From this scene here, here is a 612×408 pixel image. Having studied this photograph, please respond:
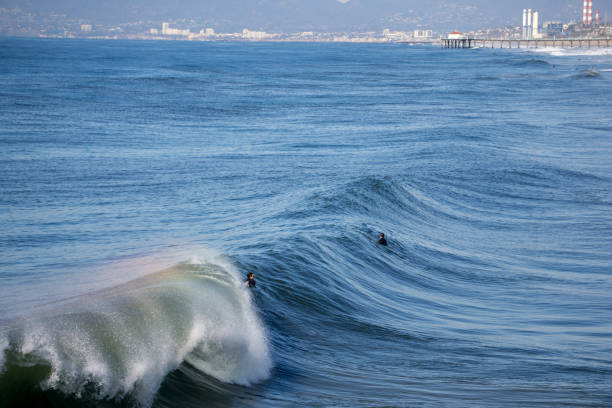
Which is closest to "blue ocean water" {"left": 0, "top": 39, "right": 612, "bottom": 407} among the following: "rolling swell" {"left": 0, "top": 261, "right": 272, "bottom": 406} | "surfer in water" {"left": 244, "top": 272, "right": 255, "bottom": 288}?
"rolling swell" {"left": 0, "top": 261, "right": 272, "bottom": 406}

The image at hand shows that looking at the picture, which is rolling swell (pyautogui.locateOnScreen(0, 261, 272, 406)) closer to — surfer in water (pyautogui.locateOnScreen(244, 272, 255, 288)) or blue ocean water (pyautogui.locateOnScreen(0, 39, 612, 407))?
blue ocean water (pyautogui.locateOnScreen(0, 39, 612, 407))

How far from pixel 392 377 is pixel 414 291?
18.9 feet

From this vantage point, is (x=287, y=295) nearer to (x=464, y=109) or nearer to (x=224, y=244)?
(x=224, y=244)

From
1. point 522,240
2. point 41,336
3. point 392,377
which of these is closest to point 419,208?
point 522,240

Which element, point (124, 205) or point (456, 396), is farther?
point (124, 205)

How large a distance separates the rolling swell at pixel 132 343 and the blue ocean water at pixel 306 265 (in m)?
0.03

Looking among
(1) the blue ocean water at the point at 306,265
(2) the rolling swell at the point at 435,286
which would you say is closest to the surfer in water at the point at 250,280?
(1) the blue ocean water at the point at 306,265

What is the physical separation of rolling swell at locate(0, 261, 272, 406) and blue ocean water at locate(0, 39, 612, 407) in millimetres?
30

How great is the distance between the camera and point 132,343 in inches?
364

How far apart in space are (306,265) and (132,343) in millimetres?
6913

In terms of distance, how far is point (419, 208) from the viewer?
78.1 ft

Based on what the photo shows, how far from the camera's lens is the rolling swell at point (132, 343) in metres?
8.29

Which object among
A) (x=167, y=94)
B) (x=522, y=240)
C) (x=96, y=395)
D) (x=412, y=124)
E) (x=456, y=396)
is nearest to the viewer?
(x=96, y=395)

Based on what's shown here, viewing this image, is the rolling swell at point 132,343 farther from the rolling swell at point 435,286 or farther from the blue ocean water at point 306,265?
the rolling swell at point 435,286
